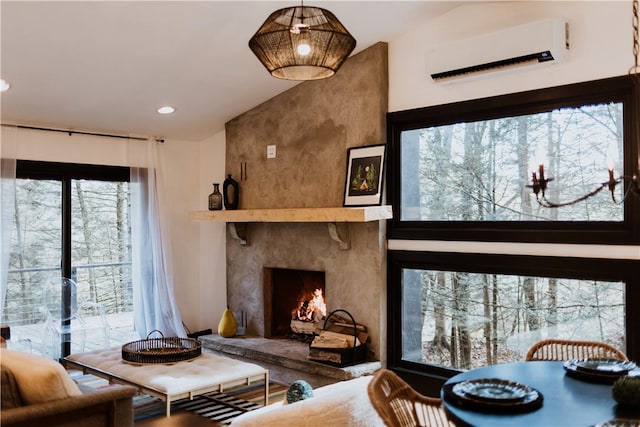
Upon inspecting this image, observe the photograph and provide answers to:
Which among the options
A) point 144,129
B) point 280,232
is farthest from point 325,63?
point 144,129

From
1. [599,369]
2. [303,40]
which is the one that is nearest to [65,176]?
[303,40]

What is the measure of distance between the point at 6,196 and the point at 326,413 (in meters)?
3.77

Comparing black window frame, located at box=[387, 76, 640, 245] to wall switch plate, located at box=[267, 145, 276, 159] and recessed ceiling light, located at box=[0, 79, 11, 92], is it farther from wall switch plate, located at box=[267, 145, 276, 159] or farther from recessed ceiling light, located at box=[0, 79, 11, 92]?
recessed ceiling light, located at box=[0, 79, 11, 92]

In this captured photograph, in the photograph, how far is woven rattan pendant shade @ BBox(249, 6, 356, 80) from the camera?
2.79 metres

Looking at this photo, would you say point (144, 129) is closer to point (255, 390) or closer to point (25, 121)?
point (25, 121)

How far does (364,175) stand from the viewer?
→ 4758 millimetres

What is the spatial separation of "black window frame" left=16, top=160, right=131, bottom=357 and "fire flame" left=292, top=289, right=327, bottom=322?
2101 mm

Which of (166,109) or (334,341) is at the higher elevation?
(166,109)

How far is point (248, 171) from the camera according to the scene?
587cm

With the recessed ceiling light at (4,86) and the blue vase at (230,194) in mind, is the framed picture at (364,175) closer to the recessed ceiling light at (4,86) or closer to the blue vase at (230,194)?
the blue vase at (230,194)

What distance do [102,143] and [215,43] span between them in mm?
2012

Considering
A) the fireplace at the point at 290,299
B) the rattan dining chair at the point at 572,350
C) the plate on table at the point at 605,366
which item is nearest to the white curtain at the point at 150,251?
the fireplace at the point at 290,299

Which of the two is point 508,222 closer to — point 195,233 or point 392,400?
point 392,400

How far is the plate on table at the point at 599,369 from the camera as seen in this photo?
238cm
